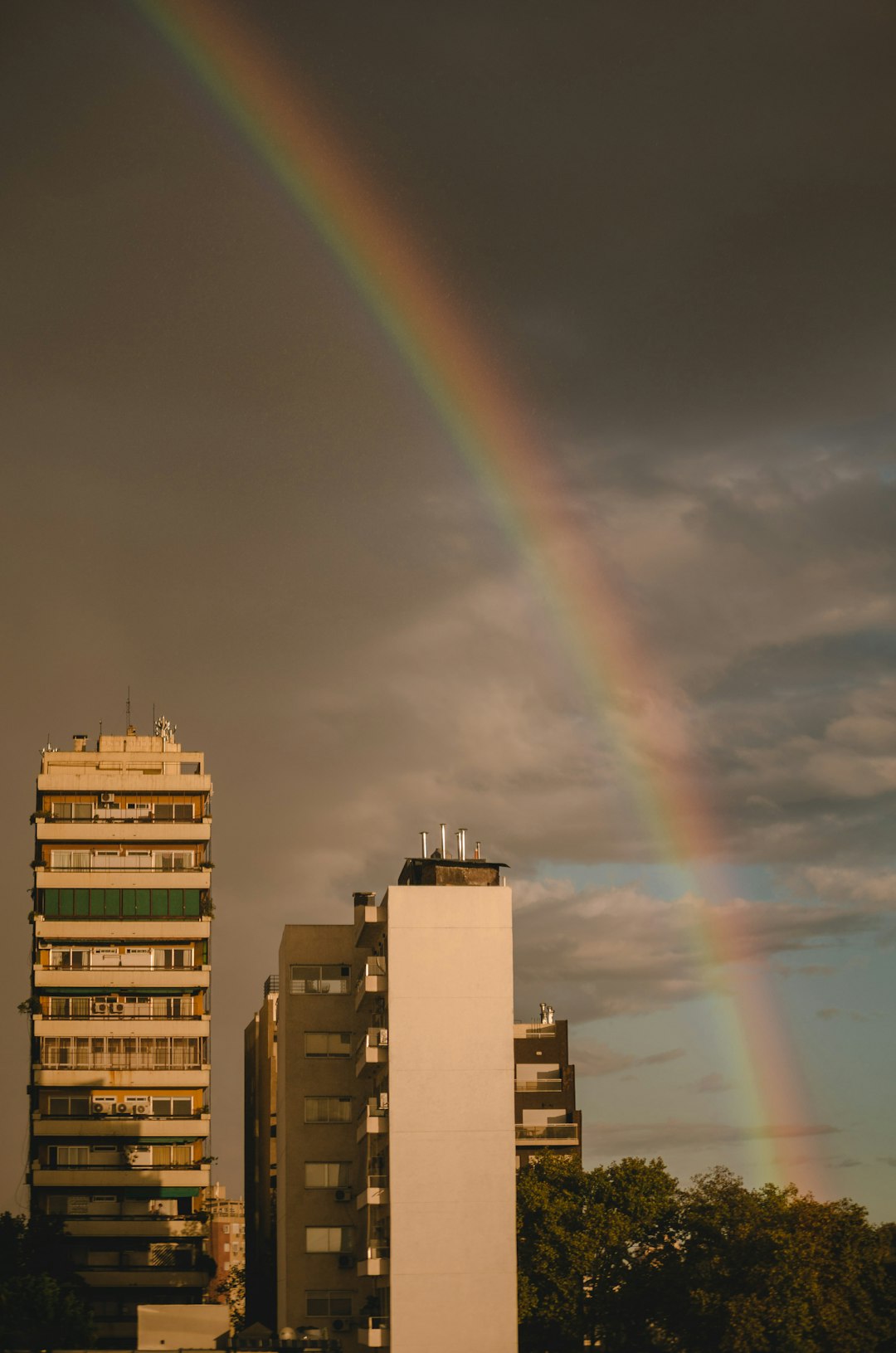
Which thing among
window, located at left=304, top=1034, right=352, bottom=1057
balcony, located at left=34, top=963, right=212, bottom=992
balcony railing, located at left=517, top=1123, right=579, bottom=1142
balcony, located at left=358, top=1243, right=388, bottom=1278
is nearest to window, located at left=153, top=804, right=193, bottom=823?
balcony, located at left=34, top=963, right=212, bottom=992

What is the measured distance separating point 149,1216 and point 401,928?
35727mm

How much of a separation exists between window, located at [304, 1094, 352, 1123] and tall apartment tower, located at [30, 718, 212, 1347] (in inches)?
847

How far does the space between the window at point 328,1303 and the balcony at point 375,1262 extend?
17.4ft

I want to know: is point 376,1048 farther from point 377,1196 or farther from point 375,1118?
point 377,1196

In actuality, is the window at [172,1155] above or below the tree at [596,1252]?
above

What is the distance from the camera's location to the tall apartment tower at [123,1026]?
9738 cm

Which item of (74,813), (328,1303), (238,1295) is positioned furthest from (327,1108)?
(238,1295)

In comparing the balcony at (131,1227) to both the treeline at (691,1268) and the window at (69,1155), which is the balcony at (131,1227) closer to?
the window at (69,1155)

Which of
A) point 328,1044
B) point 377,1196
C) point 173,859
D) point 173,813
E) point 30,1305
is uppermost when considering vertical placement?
point 173,813

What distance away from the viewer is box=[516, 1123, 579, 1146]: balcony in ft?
→ 444

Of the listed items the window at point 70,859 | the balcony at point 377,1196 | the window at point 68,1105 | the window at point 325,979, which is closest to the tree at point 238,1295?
Answer: the window at point 68,1105

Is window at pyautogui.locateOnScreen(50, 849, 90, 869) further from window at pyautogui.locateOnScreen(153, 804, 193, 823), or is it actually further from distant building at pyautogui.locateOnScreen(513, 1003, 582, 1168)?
distant building at pyautogui.locateOnScreen(513, 1003, 582, 1168)

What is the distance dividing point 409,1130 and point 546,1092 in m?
69.6

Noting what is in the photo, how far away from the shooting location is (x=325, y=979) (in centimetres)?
8294
